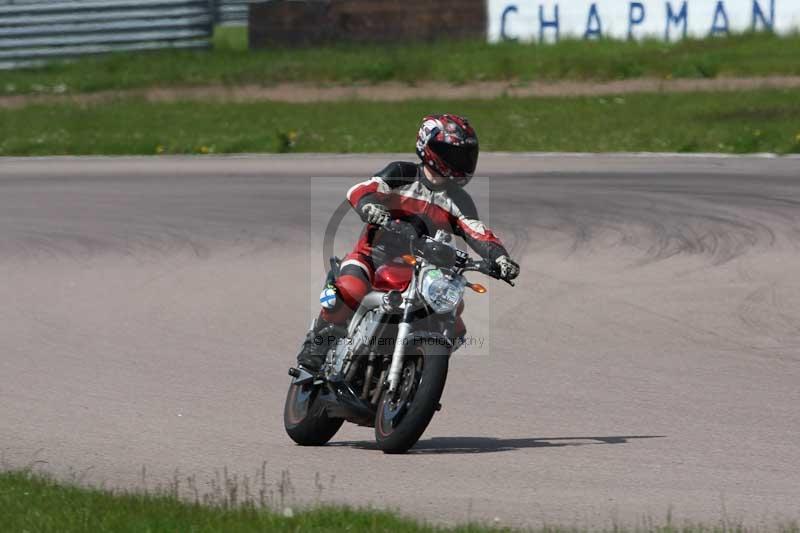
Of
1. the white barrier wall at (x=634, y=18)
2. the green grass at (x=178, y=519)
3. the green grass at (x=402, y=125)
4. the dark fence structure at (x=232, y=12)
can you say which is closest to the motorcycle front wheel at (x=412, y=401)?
the green grass at (x=178, y=519)

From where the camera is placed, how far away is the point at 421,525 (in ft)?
19.3

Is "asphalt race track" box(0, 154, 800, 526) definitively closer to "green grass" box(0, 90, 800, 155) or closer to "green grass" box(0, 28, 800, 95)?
"green grass" box(0, 90, 800, 155)

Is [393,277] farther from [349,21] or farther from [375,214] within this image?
[349,21]

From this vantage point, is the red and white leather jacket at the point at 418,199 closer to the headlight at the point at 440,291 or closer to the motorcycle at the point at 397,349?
the motorcycle at the point at 397,349

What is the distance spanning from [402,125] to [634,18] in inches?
303

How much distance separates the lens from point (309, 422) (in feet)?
25.8

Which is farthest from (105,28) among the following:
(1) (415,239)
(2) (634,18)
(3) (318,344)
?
(1) (415,239)

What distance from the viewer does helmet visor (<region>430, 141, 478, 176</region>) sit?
728 cm

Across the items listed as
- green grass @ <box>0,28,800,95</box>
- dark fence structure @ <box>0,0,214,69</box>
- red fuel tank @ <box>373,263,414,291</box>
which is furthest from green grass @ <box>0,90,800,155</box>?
red fuel tank @ <box>373,263,414,291</box>

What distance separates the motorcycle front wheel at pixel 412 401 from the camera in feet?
23.2

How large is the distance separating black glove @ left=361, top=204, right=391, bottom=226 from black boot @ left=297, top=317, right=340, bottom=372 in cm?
72

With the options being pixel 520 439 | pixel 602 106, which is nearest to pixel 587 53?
pixel 602 106

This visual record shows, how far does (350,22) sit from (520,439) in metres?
25.0

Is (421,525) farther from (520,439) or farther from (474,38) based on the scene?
(474,38)
